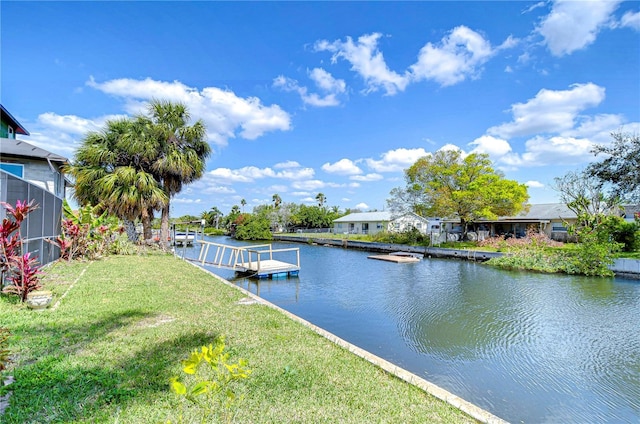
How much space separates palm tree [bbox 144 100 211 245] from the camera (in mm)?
16672

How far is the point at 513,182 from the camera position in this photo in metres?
26.0

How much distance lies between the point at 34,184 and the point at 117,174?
7.81 meters

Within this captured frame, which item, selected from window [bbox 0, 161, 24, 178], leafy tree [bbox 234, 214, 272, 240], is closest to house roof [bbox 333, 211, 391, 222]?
leafy tree [bbox 234, 214, 272, 240]

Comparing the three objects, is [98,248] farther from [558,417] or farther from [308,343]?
[558,417]

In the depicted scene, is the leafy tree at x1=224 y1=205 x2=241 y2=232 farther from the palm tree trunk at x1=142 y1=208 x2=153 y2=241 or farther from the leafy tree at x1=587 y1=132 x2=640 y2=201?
the leafy tree at x1=587 y1=132 x2=640 y2=201

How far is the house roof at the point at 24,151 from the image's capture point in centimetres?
1124

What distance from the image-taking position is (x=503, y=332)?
799 centimetres

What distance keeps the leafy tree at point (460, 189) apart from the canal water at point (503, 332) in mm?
11056

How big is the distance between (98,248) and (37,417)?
13220 millimetres

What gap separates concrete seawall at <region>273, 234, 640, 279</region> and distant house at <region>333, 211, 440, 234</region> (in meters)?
3.29

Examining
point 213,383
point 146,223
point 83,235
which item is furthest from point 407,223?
point 213,383

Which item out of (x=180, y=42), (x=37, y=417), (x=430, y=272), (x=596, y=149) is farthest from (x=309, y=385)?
(x=596, y=149)

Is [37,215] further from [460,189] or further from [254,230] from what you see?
[254,230]

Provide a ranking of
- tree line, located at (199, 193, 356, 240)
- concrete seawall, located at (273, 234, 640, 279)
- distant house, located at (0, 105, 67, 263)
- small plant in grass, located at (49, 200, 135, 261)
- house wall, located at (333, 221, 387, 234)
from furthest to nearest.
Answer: tree line, located at (199, 193, 356, 240) → house wall, located at (333, 221, 387, 234) → concrete seawall, located at (273, 234, 640, 279) → small plant in grass, located at (49, 200, 135, 261) → distant house, located at (0, 105, 67, 263)
